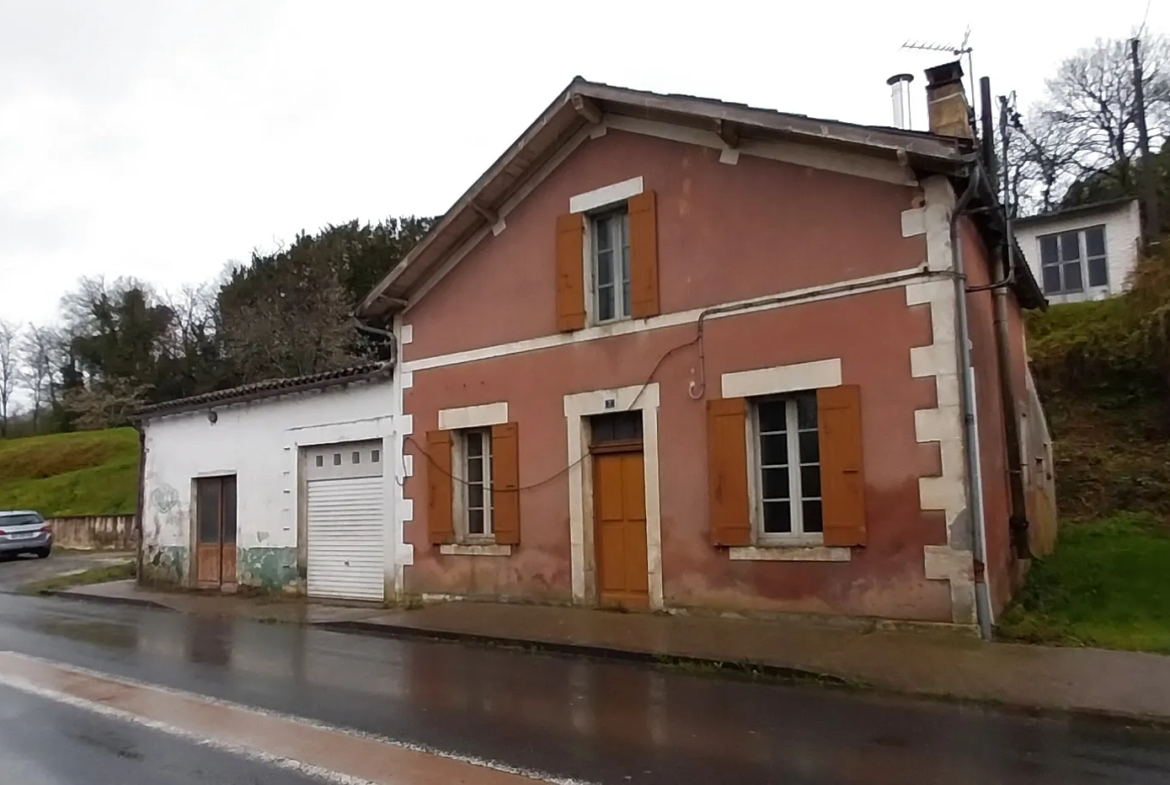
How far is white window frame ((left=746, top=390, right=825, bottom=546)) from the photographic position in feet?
34.6

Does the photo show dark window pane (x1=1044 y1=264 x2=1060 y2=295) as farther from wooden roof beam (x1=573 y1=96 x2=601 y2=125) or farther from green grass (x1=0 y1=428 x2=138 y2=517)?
green grass (x1=0 y1=428 x2=138 y2=517)

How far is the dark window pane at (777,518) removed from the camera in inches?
421

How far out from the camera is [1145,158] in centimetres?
3116

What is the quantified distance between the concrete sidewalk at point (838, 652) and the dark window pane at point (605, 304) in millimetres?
3778

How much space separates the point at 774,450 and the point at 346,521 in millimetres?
7487

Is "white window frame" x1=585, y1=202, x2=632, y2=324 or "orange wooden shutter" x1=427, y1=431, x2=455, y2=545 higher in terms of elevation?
"white window frame" x1=585, y1=202, x2=632, y2=324

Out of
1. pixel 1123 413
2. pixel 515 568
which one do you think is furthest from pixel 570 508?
pixel 1123 413

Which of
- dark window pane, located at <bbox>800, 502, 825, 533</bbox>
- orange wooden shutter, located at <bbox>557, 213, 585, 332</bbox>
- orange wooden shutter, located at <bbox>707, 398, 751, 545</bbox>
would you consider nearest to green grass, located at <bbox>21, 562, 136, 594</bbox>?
orange wooden shutter, located at <bbox>557, 213, 585, 332</bbox>

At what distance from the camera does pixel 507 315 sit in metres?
13.3

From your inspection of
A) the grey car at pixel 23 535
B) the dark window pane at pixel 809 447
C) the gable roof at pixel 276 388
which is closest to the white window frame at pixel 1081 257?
the dark window pane at pixel 809 447

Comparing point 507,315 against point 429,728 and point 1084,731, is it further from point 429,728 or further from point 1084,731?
point 1084,731

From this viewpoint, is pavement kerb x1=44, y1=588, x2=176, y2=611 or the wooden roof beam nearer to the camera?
the wooden roof beam

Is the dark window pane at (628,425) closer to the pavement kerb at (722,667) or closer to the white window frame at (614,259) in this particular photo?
the white window frame at (614,259)

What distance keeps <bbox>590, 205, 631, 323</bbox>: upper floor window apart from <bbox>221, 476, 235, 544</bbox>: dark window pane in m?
8.42
